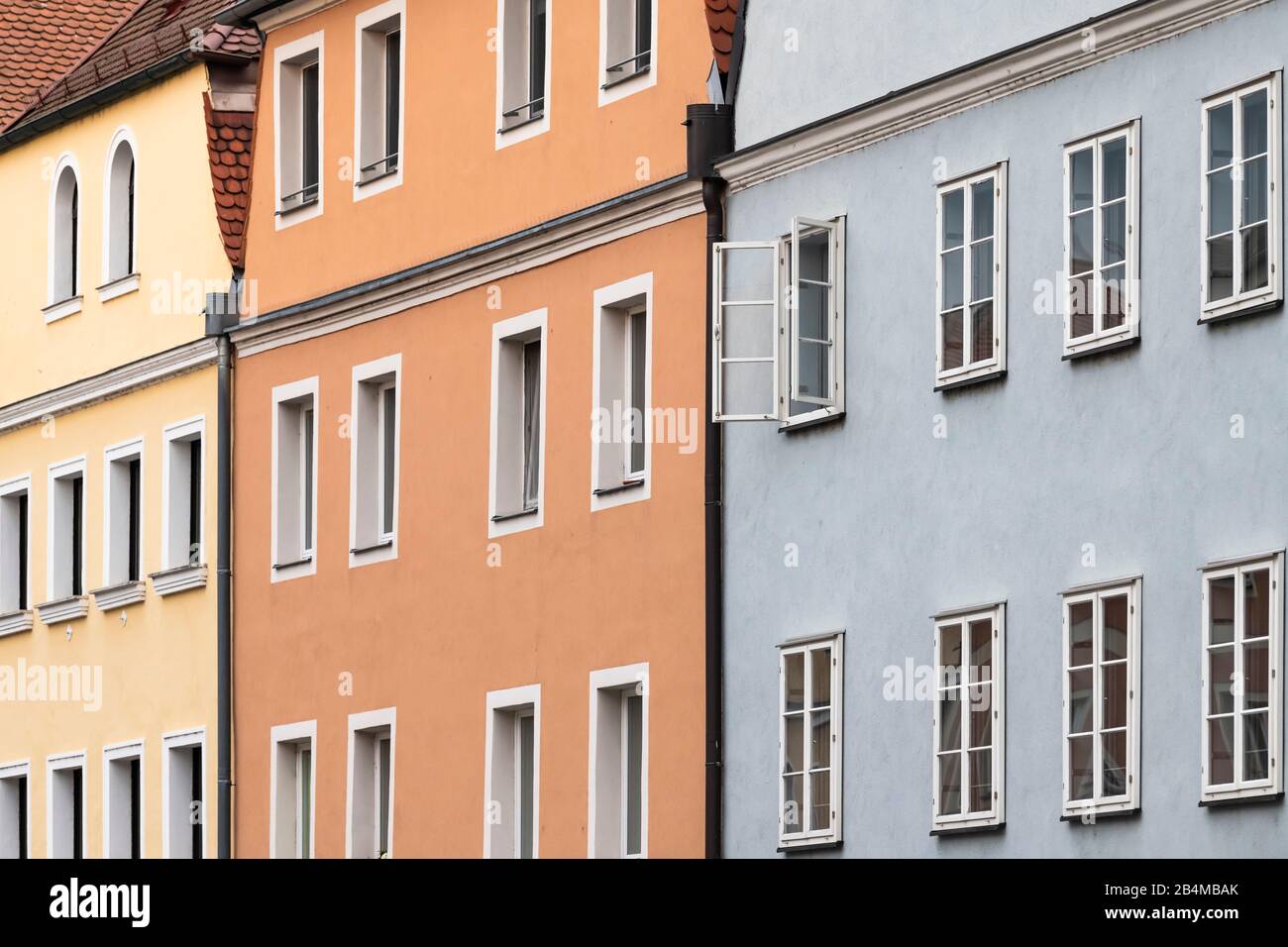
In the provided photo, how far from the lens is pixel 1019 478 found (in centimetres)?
2859

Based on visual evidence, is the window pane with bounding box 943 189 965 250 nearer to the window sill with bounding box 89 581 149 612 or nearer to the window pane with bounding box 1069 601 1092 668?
the window pane with bounding box 1069 601 1092 668

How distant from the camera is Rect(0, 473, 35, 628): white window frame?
45875 millimetres

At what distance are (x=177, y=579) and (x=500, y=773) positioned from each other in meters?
7.40

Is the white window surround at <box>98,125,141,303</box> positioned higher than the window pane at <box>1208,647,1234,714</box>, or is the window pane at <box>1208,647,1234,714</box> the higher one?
the white window surround at <box>98,125,141,303</box>

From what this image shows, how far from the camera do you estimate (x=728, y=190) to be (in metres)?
33.0

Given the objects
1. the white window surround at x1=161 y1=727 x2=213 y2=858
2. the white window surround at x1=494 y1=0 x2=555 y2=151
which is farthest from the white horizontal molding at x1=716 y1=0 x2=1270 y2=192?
the white window surround at x1=161 y1=727 x2=213 y2=858

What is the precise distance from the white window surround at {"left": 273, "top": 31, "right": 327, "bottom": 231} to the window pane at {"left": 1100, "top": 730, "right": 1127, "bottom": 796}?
1526 cm

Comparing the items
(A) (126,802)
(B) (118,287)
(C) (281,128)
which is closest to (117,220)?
(B) (118,287)

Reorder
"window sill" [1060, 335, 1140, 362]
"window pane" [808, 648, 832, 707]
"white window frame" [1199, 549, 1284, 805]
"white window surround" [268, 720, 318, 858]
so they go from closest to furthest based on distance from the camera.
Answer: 1. "white window frame" [1199, 549, 1284, 805]
2. "window sill" [1060, 335, 1140, 362]
3. "window pane" [808, 648, 832, 707]
4. "white window surround" [268, 720, 318, 858]

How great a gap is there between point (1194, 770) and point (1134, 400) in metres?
2.73

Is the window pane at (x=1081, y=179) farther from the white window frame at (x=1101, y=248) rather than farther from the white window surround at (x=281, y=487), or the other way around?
the white window surround at (x=281, y=487)

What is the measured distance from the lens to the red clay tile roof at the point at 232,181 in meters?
41.6

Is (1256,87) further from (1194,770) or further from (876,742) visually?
(876,742)
